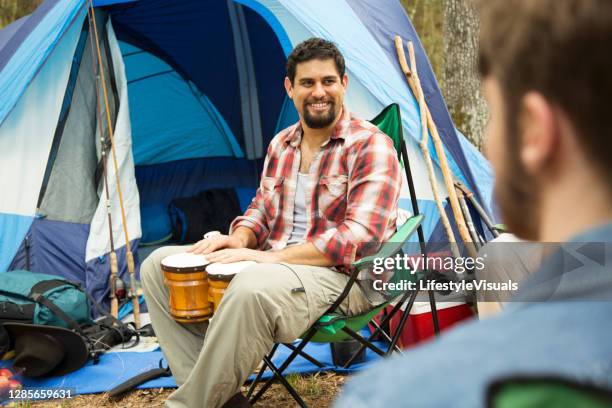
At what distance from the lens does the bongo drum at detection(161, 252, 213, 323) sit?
235 centimetres

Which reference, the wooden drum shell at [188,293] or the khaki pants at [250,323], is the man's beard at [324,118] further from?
the wooden drum shell at [188,293]

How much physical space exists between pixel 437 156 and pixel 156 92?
2.49m

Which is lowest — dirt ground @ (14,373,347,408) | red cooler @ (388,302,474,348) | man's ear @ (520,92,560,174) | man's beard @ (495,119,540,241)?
dirt ground @ (14,373,347,408)

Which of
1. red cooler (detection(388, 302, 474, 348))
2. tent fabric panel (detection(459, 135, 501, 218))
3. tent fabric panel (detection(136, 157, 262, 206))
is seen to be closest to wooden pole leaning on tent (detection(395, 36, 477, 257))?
tent fabric panel (detection(459, 135, 501, 218))

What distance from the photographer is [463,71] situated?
4.89 m

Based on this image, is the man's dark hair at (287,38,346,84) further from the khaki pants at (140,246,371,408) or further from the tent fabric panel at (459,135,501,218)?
the tent fabric panel at (459,135,501,218)

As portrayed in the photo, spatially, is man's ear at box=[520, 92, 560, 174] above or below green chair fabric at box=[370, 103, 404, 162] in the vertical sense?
above

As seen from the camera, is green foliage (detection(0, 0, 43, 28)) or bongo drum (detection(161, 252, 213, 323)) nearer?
bongo drum (detection(161, 252, 213, 323))

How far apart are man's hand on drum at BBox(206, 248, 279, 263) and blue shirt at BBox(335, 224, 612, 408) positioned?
6.28ft

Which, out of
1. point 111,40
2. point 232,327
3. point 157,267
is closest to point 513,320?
point 232,327

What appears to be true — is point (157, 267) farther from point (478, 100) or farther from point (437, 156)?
point (478, 100)

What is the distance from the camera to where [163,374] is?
115 inches

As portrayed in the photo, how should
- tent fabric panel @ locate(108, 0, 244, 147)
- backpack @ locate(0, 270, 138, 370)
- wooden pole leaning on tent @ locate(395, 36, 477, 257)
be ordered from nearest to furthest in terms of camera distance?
backpack @ locate(0, 270, 138, 370), wooden pole leaning on tent @ locate(395, 36, 477, 257), tent fabric panel @ locate(108, 0, 244, 147)

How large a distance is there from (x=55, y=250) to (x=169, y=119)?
1.77m
